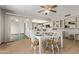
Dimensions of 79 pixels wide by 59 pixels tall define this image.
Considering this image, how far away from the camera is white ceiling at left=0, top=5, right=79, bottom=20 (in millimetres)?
2914

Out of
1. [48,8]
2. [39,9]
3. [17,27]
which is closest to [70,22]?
[48,8]

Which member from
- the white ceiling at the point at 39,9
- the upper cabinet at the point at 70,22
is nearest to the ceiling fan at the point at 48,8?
the white ceiling at the point at 39,9

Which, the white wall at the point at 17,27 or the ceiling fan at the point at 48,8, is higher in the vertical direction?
the ceiling fan at the point at 48,8

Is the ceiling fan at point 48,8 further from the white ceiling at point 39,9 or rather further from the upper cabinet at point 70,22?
the upper cabinet at point 70,22

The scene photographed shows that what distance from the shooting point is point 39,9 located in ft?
9.86

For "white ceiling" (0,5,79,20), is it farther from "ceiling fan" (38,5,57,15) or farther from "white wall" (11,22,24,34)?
"white wall" (11,22,24,34)

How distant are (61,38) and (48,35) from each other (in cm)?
39

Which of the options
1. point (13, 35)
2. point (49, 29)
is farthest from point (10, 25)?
point (49, 29)

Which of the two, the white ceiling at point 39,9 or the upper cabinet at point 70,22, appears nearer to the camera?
the white ceiling at point 39,9

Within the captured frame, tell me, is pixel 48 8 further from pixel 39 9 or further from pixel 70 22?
pixel 70 22

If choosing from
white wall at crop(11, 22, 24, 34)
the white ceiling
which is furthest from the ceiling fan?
white wall at crop(11, 22, 24, 34)

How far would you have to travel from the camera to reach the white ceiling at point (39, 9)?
2.91 meters

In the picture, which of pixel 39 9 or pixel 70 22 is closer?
pixel 39 9
